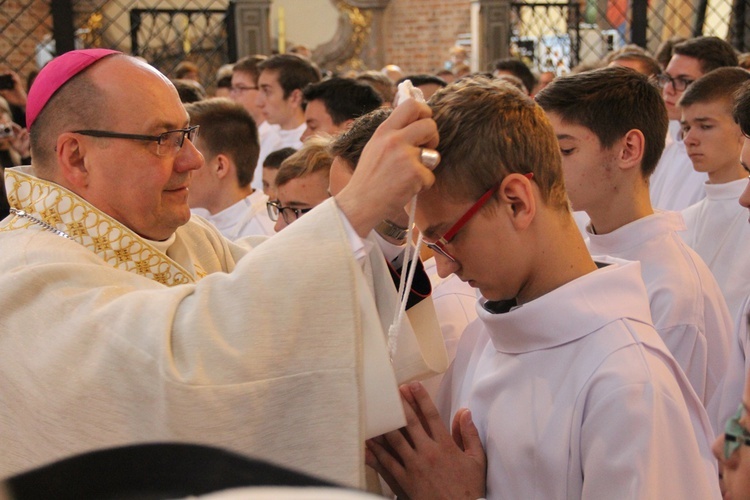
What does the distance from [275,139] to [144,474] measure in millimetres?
6660

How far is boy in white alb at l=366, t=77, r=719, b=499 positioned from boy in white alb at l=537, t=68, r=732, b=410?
98 centimetres

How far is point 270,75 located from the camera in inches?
273

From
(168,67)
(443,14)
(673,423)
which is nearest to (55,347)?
(673,423)

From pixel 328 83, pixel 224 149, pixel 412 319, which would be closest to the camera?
pixel 412 319

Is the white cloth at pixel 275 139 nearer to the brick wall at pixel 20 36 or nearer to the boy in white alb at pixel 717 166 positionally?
the boy in white alb at pixel 717 166

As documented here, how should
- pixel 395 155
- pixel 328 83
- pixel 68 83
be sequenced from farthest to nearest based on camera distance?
1. pixel 328 83
2. pixel 68 83
3. pixel 395 155

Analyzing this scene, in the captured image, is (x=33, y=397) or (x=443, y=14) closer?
(x=33, y=397)

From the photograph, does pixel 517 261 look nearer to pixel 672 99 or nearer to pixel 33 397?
pixel 33 397

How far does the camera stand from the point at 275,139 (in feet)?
23.9

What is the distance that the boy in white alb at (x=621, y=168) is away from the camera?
2771 millimetres

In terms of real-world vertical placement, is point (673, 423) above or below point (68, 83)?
below

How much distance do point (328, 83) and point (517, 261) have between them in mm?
3817

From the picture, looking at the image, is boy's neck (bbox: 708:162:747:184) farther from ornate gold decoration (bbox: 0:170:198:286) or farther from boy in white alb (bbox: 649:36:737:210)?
ornate gold decoration (bbox: 0:170:198:286)

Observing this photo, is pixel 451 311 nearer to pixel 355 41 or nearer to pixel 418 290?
pixel 418 290
